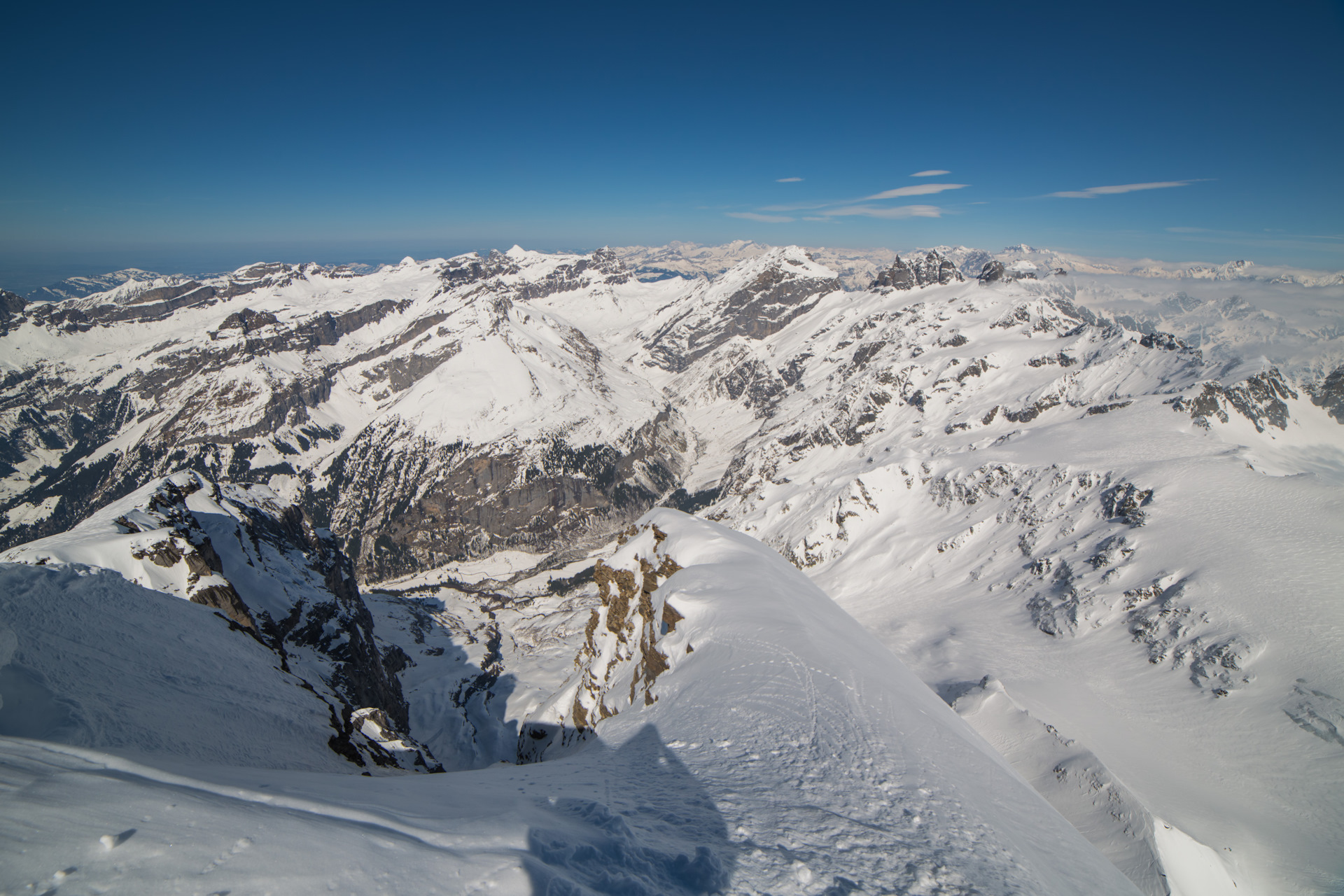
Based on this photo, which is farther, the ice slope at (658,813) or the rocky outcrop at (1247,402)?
the rocky outcrop at (1247,402)

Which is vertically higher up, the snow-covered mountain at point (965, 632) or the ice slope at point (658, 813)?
the ice slope at point (658, 813)

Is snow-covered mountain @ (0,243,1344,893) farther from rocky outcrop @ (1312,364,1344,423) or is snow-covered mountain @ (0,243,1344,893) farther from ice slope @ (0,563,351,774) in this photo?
ice slope @ (0,563,351,774)

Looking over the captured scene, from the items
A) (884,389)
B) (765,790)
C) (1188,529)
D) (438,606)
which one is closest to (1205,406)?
(1188,529)

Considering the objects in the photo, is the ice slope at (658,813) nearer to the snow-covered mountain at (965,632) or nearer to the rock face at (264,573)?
the snow-covered mountain at (965,632)

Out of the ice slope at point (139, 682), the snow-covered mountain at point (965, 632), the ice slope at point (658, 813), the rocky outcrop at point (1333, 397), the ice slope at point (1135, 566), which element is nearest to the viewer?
the ice slope at point (658, 813)

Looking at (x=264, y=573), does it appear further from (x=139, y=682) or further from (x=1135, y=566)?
(x=1135, y=566)

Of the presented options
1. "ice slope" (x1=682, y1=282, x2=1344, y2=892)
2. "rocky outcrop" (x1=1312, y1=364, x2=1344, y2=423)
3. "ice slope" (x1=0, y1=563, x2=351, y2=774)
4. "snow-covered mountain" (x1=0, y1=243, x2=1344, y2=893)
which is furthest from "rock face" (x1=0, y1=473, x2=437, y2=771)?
"rocky outcrop" (x1=1312, y1=364, x2=1344, y2=423)

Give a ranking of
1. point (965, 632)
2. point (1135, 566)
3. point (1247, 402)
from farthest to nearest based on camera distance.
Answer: point (1247, 402)
point (965, 632)
point (1135, 566)

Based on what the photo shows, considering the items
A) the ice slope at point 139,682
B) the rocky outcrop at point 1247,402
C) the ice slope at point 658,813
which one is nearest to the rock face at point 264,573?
the ice slope at point 139,682

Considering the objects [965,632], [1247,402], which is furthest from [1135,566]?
[1247,402]
